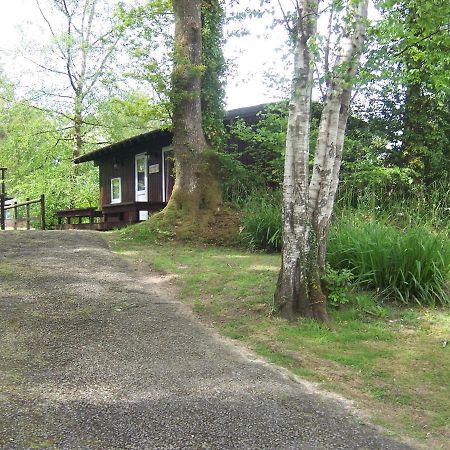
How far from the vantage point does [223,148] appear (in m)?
12.5

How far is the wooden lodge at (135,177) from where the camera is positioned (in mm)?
14320

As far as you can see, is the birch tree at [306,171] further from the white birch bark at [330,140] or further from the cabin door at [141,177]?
the cabin door at [141,177]

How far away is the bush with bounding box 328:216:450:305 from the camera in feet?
18.4

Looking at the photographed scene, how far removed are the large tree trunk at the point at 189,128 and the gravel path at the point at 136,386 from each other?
4596 millimetres

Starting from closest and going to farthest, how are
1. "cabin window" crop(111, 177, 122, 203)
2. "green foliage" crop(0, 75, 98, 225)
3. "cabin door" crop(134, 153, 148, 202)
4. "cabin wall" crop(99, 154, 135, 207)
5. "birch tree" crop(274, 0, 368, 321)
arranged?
"birch tree" crop(274, 0, 368, 321), "cabin door" crop(134, 153, 148, 202), "cabin wall" crop(99, 154, 135, 207), "cabin window" crop(111, 177, 122, 203), "green foliage" crop(0, 75, 98, 225)

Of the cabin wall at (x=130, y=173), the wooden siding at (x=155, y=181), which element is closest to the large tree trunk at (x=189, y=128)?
the cabin wall at (x=130, y=173)

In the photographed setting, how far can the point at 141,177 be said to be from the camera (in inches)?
688

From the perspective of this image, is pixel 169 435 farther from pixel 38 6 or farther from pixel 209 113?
pixel 38 6

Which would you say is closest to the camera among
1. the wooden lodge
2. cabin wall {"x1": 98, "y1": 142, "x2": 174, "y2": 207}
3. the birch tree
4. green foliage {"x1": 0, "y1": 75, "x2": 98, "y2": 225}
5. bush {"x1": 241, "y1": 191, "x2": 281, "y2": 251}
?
the birch tree

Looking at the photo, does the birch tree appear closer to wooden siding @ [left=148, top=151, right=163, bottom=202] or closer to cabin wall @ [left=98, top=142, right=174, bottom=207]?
cabin wall @ [left=98, top=142, right=174, bottom=207]

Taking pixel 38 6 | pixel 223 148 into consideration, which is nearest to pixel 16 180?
pixel 38 6

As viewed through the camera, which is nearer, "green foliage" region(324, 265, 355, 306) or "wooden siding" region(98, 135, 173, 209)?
"green foliage" region(324, 265, 355, 306)

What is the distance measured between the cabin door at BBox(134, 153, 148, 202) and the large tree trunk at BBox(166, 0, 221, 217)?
6.52m

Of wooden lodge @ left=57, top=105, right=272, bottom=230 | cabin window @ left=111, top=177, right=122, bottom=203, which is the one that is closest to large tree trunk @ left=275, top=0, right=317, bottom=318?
wooden lodge @ left=57, top=105, right=272, bottom=230
